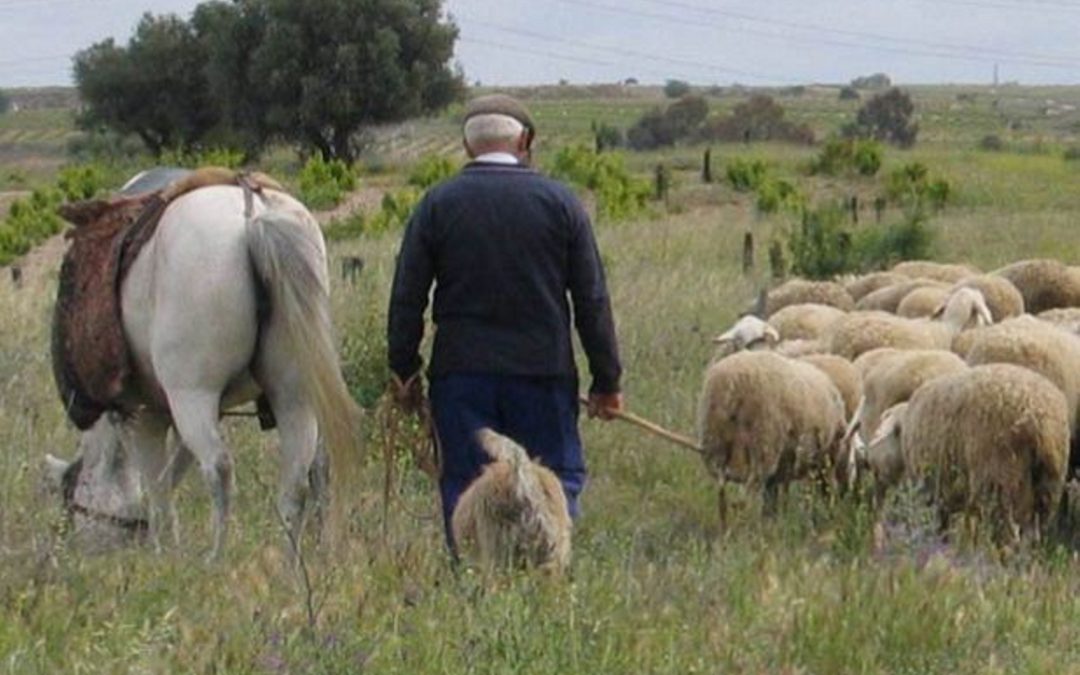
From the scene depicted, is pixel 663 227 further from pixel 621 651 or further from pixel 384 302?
pixel 621 651

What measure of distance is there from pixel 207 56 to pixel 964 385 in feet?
219

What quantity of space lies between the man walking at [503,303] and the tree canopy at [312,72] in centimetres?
5842

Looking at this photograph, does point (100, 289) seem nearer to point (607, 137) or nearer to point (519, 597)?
point (519, 597)

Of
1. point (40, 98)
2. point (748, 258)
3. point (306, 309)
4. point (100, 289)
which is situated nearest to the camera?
point (306, 309)

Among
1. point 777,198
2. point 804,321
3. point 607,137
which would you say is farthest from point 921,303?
point 607,137

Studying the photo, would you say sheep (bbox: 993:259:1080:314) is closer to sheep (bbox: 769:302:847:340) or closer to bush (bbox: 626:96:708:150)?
sheep (bbox: 769:302:847:340)

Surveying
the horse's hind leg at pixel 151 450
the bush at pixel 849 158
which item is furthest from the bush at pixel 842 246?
the bush at pixel 849 158

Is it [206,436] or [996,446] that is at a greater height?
[206,436]

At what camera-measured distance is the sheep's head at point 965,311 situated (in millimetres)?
13297

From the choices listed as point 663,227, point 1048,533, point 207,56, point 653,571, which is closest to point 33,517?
point 653,571

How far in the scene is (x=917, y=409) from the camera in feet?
32.8

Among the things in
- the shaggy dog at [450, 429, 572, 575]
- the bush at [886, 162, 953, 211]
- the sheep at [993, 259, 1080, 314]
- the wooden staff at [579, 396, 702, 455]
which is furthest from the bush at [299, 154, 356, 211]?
the shaggy dog at [450, 429, 572, 575]

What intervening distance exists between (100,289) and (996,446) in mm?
4023

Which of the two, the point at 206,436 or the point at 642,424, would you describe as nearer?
the point at 206,436
